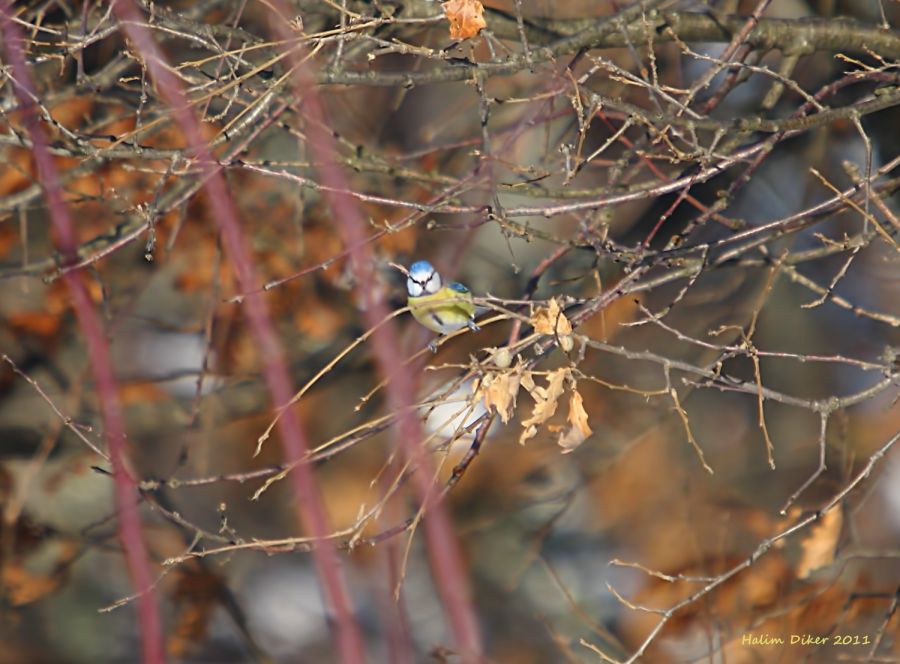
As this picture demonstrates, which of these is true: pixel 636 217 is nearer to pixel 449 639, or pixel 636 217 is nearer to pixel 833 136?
pixel 833 136

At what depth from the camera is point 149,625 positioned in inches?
48.9

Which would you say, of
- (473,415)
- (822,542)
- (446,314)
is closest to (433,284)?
(446,314)

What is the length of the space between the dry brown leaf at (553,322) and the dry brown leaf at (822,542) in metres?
2.91

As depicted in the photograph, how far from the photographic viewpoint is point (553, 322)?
224cm

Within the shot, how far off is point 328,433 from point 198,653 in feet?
4.59

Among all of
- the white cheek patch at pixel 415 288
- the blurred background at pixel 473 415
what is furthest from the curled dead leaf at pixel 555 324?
the blurred background at pixel 473 415

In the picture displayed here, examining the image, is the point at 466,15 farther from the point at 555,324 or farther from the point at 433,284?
the point at 433,284

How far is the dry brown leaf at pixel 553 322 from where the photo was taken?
7.30 feet

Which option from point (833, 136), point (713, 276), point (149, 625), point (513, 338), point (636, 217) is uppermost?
point (149, 625)

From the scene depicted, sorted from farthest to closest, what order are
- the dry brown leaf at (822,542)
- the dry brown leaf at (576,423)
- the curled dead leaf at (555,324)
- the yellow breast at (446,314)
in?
the dry brown leaf at (822,542), the yellow breast at (446,314), the dry brown leaf at (576,423), the curled dead leaf at (555,324)

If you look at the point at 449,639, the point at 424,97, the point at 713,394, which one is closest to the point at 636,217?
the point at 713,394

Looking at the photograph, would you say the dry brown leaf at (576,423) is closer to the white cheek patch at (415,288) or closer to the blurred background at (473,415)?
the white cheek patch at (415,288)

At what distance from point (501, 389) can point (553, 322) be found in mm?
216

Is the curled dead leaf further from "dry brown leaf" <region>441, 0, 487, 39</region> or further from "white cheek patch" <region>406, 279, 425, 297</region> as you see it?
"white cheek patch" <region>406, 279, 425, 297</region>
